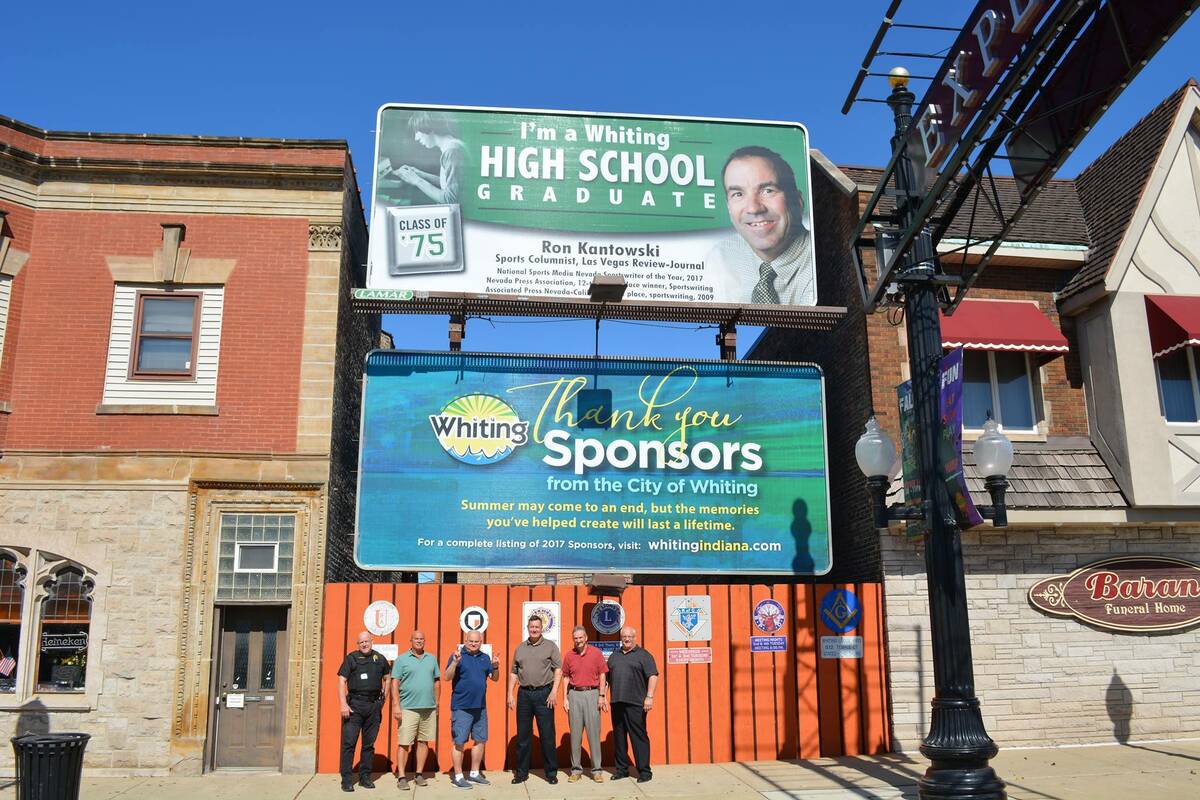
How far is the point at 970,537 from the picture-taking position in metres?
13.6

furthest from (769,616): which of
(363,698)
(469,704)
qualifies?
(363,698)

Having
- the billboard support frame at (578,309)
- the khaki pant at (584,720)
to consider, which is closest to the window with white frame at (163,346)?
the billboard support frame at (578,309)

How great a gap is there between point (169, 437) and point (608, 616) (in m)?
6.13

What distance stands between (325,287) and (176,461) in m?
2.99

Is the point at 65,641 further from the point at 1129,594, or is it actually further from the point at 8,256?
the point at 1129,594

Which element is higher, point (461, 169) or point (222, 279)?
point (461, 169)

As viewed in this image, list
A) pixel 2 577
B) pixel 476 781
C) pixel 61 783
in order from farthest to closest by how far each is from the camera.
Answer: pixel 2 577 < pixel 476 781 < pixel 61 783

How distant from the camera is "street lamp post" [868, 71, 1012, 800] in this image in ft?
26.7

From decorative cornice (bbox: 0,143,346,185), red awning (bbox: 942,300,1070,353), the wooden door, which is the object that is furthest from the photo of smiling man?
the wooden door

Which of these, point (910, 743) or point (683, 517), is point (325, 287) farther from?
point (910, 743)

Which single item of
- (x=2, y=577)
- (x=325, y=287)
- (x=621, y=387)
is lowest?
(x=2, y=577)

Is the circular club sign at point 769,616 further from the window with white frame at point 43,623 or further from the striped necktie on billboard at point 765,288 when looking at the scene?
the window with white frame at point 43,623

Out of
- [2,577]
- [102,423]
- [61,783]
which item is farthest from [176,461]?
[61,783]

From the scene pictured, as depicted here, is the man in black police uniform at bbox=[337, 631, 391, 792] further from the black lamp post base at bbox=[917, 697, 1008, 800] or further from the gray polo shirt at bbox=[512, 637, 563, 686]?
the black lamp post base at bbox=[917, 697, 1008, 800]
